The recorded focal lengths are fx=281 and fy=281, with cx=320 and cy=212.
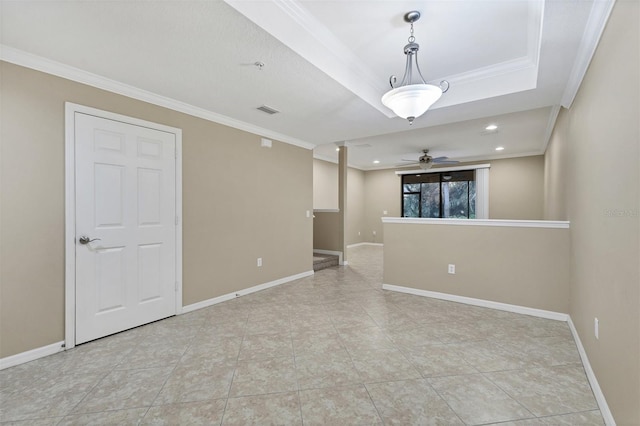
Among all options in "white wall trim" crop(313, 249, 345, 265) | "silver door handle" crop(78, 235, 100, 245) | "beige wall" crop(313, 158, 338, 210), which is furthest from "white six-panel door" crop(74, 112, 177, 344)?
"beige wall" crop(313, 158, 338, 210)

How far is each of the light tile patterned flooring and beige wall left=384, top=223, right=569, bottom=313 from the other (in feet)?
1.12

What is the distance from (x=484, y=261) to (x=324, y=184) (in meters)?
5.05

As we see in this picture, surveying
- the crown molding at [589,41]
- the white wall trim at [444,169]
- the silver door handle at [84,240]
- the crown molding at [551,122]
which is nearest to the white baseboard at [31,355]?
the silver door handle at [84,240]

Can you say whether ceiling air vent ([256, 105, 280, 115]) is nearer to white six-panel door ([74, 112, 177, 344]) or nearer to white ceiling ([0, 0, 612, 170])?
white ceiling ([0, 0, 612, 170])

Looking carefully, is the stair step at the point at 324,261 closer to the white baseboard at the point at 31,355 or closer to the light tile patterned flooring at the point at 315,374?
the light tile patterned flooring at the point at 315,374

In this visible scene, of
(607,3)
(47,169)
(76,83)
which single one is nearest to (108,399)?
(47,169)

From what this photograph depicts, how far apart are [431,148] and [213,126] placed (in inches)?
205

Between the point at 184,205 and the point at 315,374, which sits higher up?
the point at 184,205

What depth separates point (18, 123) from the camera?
2246mm

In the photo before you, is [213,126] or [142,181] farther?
[213,126]

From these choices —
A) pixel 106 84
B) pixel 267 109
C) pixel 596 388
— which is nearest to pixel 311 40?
pixel 267 109

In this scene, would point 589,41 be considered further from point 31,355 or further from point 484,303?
point 31,355

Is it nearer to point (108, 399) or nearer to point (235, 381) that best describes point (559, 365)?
point (235, 381)

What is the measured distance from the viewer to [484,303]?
3.61 metres
